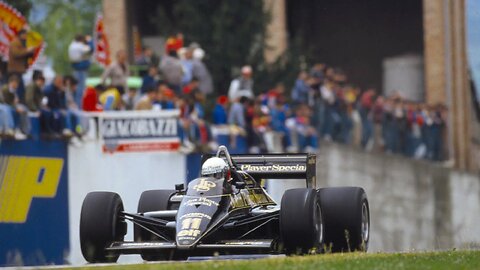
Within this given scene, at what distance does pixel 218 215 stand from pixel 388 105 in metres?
19.6

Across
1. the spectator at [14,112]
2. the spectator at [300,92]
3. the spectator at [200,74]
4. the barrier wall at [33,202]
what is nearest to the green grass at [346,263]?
the barrier wall at [33,202]

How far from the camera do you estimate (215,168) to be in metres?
16.1

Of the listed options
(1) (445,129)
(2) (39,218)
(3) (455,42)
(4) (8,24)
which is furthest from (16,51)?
(3) (455,42)

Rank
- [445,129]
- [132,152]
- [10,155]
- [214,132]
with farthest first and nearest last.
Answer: [445,129] → [214,132] → [132,152] → [10,155]

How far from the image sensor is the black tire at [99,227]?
51.3ft

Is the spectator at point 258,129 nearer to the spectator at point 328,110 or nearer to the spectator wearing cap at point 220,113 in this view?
the spectator wearing cap at point 220,113

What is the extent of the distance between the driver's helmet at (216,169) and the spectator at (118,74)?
374 inches

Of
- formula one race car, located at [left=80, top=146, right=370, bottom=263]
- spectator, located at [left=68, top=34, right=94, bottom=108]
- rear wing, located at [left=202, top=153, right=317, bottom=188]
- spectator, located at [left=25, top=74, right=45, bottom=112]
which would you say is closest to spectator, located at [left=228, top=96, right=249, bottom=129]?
spectator, located at [left=68, top=34, right=94, bottom=108]

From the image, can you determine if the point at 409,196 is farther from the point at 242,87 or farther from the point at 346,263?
the point at 346,263

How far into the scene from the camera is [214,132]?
89.9ft

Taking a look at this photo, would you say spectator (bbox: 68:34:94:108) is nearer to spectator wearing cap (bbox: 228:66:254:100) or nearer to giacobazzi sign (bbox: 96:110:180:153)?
giacobazzi sign (bbox: 96:110:180:153)

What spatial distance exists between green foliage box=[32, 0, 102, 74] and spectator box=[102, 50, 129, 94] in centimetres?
3873

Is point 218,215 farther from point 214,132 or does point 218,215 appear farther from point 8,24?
point 214,132

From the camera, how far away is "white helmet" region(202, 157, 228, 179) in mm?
16125
